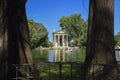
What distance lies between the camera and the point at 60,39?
11544cm

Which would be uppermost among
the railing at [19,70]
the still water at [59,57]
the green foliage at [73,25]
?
the green foliage at [73,25]

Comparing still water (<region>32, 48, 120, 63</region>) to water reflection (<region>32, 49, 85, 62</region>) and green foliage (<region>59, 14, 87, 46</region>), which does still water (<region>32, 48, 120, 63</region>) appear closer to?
water reflection (<region>32, 49, 85, 62</region>)

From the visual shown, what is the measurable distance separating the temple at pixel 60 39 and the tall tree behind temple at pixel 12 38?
10357cm

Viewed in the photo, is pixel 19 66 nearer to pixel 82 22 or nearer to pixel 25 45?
pixel 25 45

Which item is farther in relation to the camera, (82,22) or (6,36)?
(82,22)

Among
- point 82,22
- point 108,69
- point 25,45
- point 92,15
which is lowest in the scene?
point 108,69

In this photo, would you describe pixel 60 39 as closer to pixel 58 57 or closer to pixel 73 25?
pixel 73 25

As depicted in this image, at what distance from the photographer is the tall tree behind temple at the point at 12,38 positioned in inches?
304

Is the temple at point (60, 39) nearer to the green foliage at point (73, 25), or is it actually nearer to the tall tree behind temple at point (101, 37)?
the green foliage at point (73, 25)

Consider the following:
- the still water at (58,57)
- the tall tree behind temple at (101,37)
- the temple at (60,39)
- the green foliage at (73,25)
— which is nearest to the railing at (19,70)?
the tall tree behind temple at (101,37)

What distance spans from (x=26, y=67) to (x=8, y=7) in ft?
5.66

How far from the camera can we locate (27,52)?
854 centimetres

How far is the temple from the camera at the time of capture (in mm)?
113375

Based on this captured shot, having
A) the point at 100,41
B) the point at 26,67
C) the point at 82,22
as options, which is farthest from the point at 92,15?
the point at 82,22
